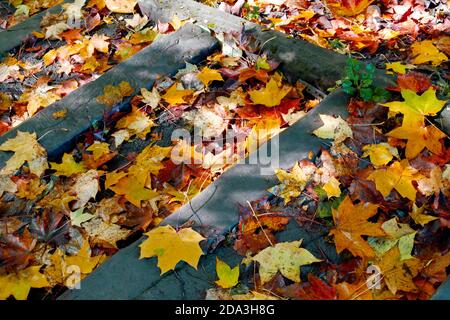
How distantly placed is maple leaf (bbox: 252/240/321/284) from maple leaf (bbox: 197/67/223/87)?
103 centimetres

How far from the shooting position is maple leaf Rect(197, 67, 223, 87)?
229cm

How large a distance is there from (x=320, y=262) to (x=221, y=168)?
62 centimetres

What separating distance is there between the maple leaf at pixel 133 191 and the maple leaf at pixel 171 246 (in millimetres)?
232

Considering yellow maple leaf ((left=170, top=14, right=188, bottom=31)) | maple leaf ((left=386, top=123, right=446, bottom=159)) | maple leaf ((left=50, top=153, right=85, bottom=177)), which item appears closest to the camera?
maple leaf ((left=386, top=123, right=446, bottom=159))

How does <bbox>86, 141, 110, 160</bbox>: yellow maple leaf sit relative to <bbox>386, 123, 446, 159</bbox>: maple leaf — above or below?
below

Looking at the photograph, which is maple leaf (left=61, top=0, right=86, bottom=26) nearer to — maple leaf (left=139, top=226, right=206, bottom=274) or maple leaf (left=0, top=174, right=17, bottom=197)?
maple leaf (left=0, top=174, right=17, bottom=197)

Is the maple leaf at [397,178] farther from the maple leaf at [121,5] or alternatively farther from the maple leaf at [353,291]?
the maple leaf at [121,5]

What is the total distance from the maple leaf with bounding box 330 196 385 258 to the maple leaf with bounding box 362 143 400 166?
24cm

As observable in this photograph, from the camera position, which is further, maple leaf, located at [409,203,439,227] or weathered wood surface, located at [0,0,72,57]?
weathered wood surface, located at [0,0,72,57]

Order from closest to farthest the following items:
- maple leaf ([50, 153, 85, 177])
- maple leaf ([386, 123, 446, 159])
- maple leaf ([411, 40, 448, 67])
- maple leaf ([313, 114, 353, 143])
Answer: maple leaf ([386, 123, 446, 159])
maple leaf ([313, 114, 353, 143])
maple leaf ([50, 153, 85, 177])
maple leaf ([411, 40, 448, 67])

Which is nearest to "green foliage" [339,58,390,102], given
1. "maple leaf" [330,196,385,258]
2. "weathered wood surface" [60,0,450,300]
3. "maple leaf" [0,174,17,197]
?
"weathered wood surface" [60,0,450,300]

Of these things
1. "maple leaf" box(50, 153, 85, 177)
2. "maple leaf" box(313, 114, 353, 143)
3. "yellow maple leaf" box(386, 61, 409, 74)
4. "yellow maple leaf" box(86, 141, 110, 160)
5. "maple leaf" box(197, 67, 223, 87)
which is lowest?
"maple leaf" box(50, 153, 85, 177)

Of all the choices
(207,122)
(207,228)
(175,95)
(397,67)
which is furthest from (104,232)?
(397,67)

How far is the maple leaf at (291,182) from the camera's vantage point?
1.78 meters
